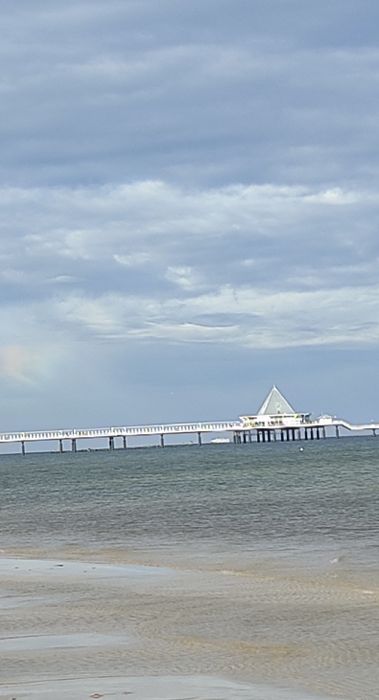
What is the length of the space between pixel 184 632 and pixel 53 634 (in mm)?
1892

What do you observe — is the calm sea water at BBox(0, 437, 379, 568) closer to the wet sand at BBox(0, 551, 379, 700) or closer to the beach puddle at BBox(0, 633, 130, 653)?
the wet sand at BBox(0, 551, 379, 700)

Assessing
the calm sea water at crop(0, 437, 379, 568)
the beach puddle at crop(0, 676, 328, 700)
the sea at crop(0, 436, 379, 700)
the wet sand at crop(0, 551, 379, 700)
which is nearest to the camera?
the beach puddle at crop(0, 676, 328, 700)

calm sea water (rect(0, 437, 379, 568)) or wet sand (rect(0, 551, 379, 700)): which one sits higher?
calm sea water (rect(0, 437, 379, 568))

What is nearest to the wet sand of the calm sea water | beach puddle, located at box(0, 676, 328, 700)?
beach puddle, located at box(0, 676, 328, 700)

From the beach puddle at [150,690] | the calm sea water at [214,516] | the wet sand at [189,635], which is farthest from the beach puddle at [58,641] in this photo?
the calm sea water at [214,516]

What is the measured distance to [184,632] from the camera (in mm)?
17500

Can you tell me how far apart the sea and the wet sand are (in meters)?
0.03

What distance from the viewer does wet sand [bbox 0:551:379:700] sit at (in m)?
13.5

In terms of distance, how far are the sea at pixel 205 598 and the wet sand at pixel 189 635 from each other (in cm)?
3

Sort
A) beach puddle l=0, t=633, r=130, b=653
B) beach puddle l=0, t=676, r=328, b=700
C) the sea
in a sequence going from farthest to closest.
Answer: beach puddle l=0, t=633, r=130, b=653 → the sea → beach puddle l=0, t=676, r=328, b=700

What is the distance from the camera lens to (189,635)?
677 inches

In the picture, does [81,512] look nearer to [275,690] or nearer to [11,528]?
[11,528]

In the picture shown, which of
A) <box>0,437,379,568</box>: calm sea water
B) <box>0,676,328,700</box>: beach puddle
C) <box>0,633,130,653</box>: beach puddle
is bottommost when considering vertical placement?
<box>0,676,328,700</box>: beach puddle

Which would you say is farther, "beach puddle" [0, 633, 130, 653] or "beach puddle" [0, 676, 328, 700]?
"beach puddle" [0, 633, 130, 653]
